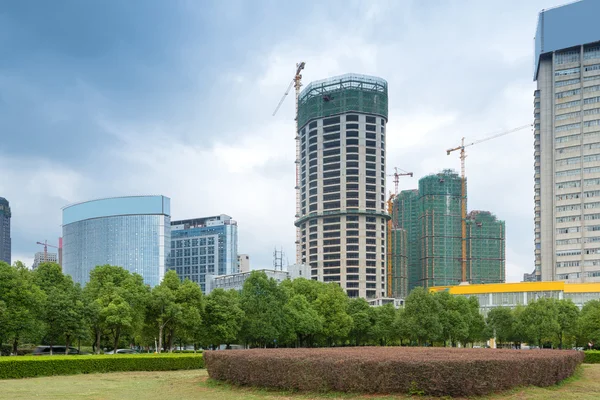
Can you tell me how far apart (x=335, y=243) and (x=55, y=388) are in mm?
110616

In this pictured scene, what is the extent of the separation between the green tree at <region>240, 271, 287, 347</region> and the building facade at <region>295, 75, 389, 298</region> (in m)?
80.1

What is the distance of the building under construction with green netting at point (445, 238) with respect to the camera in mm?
161875

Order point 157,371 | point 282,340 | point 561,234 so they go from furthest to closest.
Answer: point 561,234 → point 282,340 → point 157,371

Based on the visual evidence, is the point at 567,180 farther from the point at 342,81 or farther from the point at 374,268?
the point at 342,81

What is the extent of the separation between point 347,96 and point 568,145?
173ft

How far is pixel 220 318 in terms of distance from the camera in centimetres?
4766

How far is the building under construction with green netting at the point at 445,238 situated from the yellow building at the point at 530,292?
2920 inches

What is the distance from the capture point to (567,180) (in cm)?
10106

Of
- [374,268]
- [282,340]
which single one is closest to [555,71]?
[374,268]

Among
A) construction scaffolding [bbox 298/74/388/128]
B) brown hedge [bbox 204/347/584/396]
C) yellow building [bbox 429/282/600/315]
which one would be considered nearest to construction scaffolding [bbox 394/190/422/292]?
construction scaffolding [bbox 298/74/388/128]

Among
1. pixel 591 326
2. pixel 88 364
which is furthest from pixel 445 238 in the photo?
pixel 88 364

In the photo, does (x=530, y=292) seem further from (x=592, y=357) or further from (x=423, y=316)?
(x=592, y=357)

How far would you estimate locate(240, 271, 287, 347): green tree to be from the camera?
161ft

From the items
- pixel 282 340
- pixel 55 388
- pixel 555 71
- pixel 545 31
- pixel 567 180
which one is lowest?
pixel 282 340
